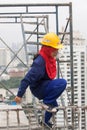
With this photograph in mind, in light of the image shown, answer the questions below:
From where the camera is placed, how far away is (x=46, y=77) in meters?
4.32

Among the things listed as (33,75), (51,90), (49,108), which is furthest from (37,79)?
(49,108)

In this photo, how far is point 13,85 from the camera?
301 inches

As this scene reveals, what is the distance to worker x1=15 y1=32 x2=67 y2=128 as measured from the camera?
4098 millimetres

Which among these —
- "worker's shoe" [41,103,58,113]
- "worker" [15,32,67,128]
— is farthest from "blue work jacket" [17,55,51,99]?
"worker's shoe" [41,103,58,113]

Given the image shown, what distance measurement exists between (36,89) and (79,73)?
401 inches

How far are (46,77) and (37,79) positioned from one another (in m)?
0.17

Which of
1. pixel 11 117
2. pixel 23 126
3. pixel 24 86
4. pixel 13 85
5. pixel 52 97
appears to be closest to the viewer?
pixel 24 86

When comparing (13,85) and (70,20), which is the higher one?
(70,20)

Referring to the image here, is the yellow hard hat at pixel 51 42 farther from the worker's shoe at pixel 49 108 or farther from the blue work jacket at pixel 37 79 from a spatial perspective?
the worker's shoe at pixel 49 108

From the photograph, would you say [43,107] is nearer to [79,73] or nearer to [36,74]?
[36,74]

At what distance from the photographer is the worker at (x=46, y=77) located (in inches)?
161

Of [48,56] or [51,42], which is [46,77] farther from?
[51,42]

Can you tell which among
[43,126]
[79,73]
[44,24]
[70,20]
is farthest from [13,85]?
[79,73]

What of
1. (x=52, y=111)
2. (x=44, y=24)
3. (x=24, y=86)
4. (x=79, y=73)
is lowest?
(x=79, y=73)
